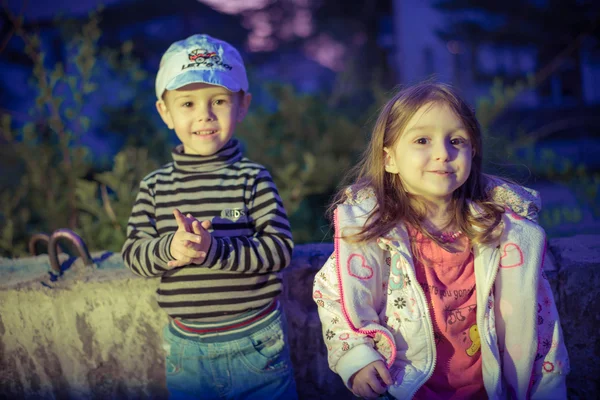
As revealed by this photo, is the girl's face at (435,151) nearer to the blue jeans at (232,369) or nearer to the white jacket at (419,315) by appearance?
the white jacket at (419,315)

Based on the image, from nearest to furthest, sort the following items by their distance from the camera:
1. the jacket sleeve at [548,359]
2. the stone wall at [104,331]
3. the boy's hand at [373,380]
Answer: the boy's hand at [373,380] < the jacket sleeve at [548,359] < the stone wall at [104,331]

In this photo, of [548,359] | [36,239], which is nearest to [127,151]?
[36,239]

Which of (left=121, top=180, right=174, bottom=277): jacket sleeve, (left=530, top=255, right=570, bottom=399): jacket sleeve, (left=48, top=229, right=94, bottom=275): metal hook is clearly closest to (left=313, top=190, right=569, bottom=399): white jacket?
(left=530, top=255, right=570, bottom=399): jacket sleeve

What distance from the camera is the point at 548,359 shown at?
69.9 inches

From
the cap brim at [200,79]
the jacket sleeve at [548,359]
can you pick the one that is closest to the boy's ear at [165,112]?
the cap brim at [200,79]

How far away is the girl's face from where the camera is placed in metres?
1.76

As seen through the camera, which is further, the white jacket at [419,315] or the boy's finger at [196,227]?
the boy's finger at [196,227]

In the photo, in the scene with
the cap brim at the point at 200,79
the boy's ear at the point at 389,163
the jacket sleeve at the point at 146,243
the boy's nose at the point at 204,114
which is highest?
the cap brim at the point at 200,79

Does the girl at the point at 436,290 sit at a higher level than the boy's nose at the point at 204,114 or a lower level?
lower

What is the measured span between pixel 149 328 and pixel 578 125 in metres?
8.29

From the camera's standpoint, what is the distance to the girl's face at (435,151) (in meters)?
1.76

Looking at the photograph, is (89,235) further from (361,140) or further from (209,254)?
(361,140)

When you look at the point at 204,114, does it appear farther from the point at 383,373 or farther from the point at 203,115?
the point at 383,373

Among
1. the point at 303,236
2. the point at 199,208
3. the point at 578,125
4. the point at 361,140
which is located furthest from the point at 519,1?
the point at 199,208
